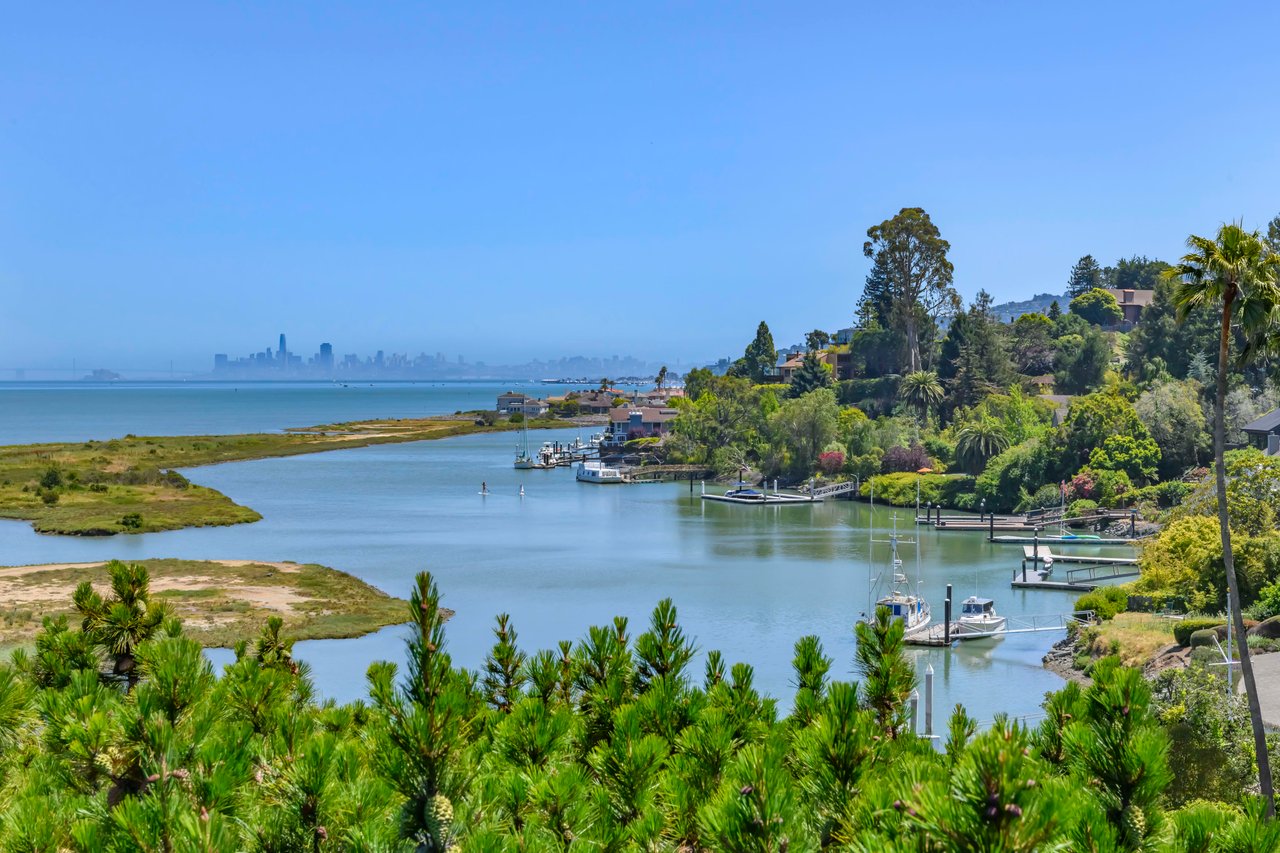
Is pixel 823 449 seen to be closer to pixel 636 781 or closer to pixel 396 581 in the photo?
pixel 396 581

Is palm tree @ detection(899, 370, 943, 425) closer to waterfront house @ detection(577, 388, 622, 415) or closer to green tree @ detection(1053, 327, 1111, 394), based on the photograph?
green tree @ detection(1053, 327, 1111, 394)

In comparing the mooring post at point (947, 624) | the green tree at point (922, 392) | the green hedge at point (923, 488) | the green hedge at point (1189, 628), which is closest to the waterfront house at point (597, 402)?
the green tree at point (922, 392)

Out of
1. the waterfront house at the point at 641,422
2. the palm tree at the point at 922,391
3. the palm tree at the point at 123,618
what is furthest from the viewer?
the waterfront house at the point at 641,422

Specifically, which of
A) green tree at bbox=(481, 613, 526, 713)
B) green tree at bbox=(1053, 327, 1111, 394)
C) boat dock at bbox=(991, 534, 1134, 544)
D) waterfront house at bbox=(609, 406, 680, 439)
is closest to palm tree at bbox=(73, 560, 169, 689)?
green tree at bbox=(481, 613, 526, 713)

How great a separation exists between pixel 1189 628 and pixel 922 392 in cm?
5782

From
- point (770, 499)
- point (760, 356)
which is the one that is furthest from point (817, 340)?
point (770, 499)

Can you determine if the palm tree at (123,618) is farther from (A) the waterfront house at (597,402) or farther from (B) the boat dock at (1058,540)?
(A) the waterfront house at (597,402)

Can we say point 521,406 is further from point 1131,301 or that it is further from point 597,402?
point 1131,301

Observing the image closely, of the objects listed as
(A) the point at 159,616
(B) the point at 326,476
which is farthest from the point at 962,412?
(A) the point at 159,616

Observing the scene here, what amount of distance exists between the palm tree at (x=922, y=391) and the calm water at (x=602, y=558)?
15.8m

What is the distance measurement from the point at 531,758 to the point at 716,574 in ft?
137

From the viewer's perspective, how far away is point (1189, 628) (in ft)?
101

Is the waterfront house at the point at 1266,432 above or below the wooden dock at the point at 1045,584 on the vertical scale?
above

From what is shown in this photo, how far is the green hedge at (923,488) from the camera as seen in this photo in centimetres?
7200
